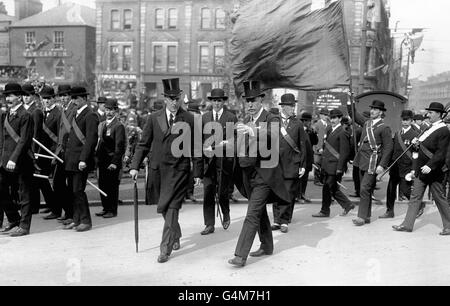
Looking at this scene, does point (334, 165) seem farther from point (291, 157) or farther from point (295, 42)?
point (295, 42)

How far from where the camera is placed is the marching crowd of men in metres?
6.81

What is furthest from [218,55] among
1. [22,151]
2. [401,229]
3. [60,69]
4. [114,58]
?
[22,151]

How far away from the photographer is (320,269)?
251 inches

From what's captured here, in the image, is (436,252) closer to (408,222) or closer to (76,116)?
(408,222)

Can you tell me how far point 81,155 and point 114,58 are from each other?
44.9 metres

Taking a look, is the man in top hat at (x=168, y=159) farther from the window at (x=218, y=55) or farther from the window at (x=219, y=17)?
the window at (x=219, y=17)

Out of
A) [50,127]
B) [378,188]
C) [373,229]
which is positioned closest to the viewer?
[373,229]

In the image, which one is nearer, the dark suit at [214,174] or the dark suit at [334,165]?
the dark suit at [214,174]

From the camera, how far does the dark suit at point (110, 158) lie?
9.77 meters

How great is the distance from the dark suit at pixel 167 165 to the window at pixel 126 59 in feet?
149

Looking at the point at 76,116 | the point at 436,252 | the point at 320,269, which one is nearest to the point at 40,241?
the point at 76,116

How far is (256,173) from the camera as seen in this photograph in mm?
6715

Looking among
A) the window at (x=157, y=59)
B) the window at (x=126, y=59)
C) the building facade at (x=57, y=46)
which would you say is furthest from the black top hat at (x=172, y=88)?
the building facade at (x=57, y=46)

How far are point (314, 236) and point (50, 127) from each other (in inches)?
194
